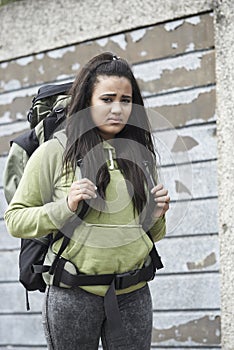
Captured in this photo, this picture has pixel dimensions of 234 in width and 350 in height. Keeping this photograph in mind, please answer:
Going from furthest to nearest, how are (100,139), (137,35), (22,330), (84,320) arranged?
(22,330) < (137,35) < (100,139) < (84,320)

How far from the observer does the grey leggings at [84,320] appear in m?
2.88

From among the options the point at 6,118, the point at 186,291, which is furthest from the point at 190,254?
the point at 6,118

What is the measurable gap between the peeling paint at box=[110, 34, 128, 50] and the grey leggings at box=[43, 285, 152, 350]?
261 cm

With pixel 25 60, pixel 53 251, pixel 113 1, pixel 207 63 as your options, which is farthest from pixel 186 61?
pixel 53 251

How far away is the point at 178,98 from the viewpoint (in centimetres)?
496

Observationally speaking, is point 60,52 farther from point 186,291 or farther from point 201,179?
point 186,291

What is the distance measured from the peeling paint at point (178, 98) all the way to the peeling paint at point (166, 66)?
14 centimetres

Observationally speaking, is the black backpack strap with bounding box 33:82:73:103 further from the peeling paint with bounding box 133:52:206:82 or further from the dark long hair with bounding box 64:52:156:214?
the peeling paint with bounding box 133:52:206:82

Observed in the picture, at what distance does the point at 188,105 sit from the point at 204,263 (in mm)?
975

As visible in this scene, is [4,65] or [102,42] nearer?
[102,42]

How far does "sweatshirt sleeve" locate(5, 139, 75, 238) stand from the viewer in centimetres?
290

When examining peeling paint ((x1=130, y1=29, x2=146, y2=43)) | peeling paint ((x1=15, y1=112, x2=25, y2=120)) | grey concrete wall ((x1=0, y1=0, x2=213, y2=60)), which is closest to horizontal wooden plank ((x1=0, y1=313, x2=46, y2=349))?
peeling paint ((x1=15, y1=112, x2=25, y2=120))

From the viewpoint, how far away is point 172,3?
498 cm

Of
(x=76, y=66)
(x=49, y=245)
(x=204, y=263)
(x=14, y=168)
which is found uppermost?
(x=76, y=66)
